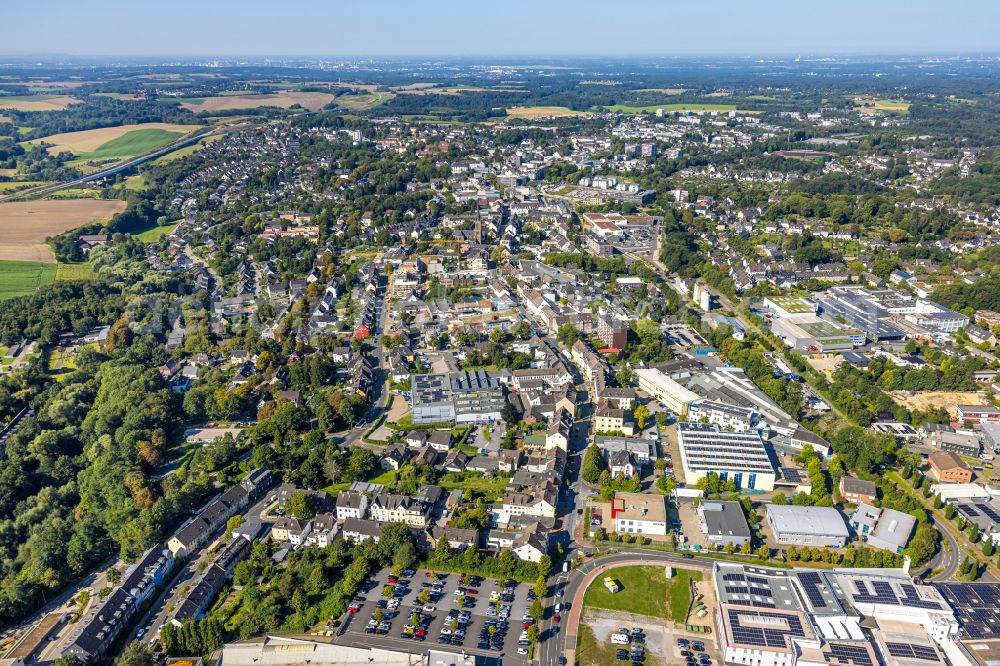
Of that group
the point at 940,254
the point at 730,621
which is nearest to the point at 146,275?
the point at 730,621

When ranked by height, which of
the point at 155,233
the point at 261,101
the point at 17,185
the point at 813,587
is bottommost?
the point at 813,587

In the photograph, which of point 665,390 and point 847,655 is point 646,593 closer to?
point 847,655

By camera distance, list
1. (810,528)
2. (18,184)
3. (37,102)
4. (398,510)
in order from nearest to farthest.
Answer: (810,528) → (398,510) → (18,184) → (37,102)

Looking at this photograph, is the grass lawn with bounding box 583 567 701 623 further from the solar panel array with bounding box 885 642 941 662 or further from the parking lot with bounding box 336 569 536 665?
the solar panel array with bounding box 885 642 941 662

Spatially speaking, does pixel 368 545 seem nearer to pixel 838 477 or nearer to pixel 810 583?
pixel 810 583

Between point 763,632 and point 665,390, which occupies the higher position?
point 665,390

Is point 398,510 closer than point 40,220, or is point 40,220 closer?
point 398,510

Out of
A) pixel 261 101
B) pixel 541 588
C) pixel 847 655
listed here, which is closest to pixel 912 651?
pixel 847 655

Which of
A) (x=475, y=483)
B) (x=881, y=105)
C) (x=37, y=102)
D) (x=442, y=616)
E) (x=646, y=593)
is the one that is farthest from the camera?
(x=881, y=105)
